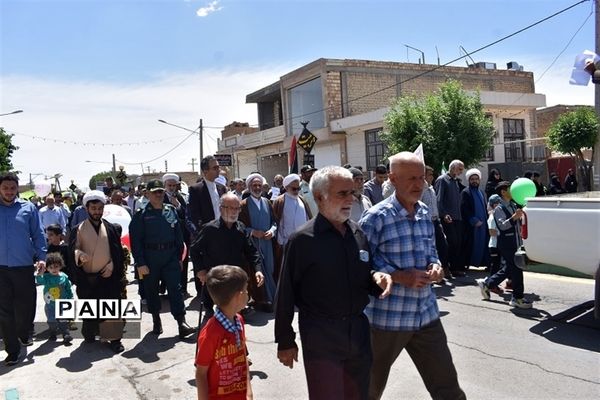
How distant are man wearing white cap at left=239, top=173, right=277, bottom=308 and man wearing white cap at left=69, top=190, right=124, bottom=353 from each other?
1.85 meters

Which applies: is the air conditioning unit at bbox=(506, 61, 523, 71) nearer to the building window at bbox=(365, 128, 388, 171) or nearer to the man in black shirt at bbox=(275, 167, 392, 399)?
the building window at bbox=(365, 128, 388, 171)

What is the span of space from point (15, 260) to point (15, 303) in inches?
19.3

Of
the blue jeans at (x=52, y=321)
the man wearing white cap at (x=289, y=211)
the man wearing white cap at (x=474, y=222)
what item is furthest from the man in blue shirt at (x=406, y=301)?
the man wearing white cap at (x=474, y=222)

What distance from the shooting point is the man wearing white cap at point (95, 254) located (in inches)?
229

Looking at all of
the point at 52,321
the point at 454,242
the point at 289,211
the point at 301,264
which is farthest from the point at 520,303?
the point at 52,321

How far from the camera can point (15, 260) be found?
5.61m

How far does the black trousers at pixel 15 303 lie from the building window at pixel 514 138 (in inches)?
967

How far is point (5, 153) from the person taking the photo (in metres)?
39.0

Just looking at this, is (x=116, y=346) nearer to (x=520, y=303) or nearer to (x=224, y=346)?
(x=224, y=346)

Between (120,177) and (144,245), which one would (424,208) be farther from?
(120,177)

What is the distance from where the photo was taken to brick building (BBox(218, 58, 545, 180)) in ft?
84.6

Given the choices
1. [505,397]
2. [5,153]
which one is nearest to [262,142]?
[5,153]

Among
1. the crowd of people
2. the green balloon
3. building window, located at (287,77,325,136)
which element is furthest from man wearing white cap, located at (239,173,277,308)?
building window, located at (287,77,325,136)

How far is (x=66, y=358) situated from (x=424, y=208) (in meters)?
4.35
